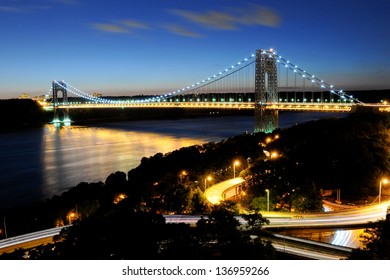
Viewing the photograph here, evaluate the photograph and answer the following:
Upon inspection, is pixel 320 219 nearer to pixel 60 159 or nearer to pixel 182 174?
pixel 182 174

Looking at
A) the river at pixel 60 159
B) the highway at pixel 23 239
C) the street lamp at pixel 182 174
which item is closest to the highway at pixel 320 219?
the highway at pixel 23 239

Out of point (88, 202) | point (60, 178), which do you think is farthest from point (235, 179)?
point (60, 178)

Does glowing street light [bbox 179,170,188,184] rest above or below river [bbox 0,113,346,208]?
above

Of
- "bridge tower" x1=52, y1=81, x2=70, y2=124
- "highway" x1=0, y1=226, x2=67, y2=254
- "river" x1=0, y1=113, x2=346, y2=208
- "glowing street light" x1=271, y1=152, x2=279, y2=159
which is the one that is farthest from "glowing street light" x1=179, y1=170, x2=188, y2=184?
"bridge tower" x1=52, y1=81, x2=70, y2=124

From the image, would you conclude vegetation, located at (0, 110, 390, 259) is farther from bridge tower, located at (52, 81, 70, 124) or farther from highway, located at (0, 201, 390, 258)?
bridge tower, located at (52, 81, 70, 124)

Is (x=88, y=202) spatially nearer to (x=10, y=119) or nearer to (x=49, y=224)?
(x=49, y=224)
